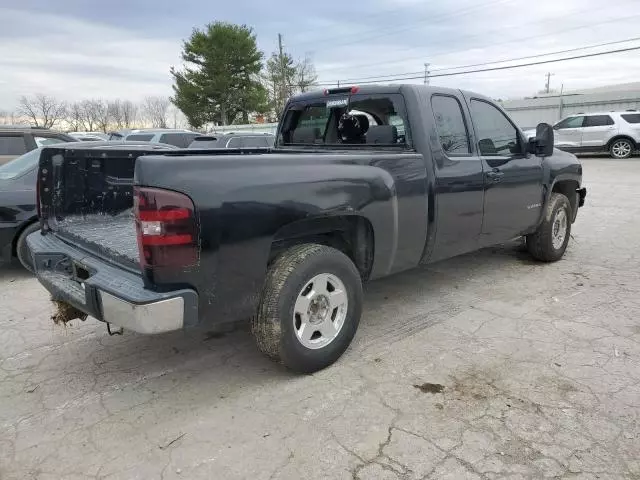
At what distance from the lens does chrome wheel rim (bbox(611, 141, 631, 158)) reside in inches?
793

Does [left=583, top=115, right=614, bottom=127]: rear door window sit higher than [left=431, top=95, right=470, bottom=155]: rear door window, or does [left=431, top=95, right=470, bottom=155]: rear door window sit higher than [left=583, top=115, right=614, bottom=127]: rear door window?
[left=583, top=115, right=614, bottom=127]: rear door window

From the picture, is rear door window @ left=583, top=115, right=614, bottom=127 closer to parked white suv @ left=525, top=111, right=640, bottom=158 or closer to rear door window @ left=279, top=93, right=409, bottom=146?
parked white suv @ left=525, top=111, right=640, bottom=158

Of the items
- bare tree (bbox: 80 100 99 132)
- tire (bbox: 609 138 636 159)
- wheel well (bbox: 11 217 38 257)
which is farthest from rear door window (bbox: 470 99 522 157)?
bare tree (bbox: 80 100 99 132)

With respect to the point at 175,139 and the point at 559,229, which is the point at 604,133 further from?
the point at 559,229

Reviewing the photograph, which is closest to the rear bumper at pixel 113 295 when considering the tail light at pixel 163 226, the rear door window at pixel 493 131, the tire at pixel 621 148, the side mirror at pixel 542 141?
the tail light at pixel 163 226

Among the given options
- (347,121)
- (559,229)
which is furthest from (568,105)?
(347,121)

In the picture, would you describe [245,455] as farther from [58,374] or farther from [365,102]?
[365,102]

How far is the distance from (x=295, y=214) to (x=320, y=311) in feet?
2.37

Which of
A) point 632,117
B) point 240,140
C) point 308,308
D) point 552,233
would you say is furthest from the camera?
point 632,117

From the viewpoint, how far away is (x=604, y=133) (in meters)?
20.3

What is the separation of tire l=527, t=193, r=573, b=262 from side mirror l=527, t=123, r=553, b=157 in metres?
0.70

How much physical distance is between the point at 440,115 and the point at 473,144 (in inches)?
19.8

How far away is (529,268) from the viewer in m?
5.84

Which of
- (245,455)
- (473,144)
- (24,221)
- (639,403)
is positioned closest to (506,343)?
(639,403)
